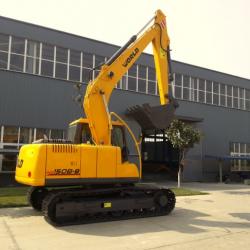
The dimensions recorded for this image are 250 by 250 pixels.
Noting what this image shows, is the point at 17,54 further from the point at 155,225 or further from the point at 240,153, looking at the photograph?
the point at 240,153

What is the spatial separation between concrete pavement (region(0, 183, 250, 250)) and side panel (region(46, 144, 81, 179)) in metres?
Answer: 1.44

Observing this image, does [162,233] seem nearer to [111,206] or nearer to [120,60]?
[111,206]

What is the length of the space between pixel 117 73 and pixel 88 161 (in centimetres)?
325

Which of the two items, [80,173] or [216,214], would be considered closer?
[80,173]

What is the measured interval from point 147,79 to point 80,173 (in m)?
18.0

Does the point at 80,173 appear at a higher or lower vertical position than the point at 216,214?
higher

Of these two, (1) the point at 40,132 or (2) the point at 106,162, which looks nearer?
(2) the point at 106,162

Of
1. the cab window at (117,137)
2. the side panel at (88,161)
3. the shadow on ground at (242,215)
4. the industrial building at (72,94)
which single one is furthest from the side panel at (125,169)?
the industrial building at (72,94)

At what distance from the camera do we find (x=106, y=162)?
9961 millimetres

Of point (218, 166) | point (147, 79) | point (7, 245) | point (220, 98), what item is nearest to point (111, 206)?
point (7, 245)

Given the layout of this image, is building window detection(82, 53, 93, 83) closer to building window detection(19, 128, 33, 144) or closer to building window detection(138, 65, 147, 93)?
building window detection(138, 65, 147, 93)

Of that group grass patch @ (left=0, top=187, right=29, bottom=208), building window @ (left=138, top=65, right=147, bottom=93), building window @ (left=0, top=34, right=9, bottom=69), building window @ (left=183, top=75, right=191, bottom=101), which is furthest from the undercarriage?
building window @ (left=183, top=75, right=191, bottom=101)

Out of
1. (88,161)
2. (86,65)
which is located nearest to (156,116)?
(88,161)

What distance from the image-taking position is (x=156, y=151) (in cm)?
3488
